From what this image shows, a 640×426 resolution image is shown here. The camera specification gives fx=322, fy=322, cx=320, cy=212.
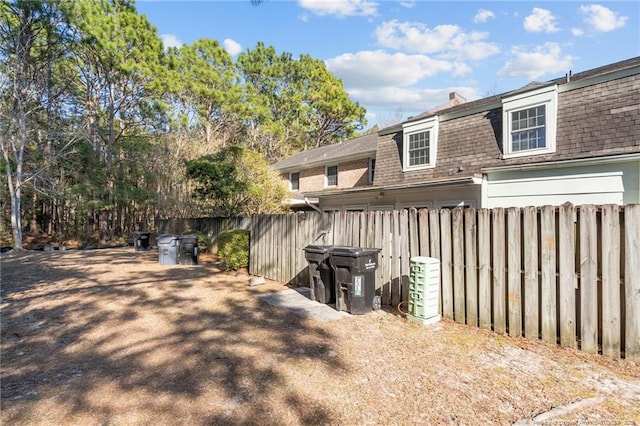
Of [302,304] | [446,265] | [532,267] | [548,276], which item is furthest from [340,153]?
[548,276]

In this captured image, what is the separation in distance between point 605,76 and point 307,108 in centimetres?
2696

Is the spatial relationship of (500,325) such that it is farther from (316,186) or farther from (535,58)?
(535,58)

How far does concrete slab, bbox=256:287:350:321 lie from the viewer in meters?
5.17

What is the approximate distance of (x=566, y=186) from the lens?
8.57 meters

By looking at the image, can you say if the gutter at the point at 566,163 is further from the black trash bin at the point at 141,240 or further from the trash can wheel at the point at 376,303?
the black trash bin at the point at 141,240

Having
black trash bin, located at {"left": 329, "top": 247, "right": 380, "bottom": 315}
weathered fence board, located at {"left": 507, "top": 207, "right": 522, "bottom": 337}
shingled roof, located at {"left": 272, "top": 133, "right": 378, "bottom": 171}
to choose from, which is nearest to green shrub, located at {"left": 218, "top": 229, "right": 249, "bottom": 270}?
black trash bin, located at {"left": 329, "top": 247, "right": 380, "bottom": 315}

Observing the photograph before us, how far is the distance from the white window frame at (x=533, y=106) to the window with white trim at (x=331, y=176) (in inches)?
392

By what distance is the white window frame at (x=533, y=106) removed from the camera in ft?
29.7

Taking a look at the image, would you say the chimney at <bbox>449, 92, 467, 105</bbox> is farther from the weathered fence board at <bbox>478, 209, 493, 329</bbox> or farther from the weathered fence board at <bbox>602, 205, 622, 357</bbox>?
the weathered fence board at <bbox>602, 205, 622, 357</bbox>

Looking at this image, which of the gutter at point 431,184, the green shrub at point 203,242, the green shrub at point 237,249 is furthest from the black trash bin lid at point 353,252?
the green shrub at point 203,242

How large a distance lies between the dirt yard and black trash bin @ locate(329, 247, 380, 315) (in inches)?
10.8

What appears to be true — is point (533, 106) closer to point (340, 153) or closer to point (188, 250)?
point (340, 153)

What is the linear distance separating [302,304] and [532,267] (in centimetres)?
360

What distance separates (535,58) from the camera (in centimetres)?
1873
